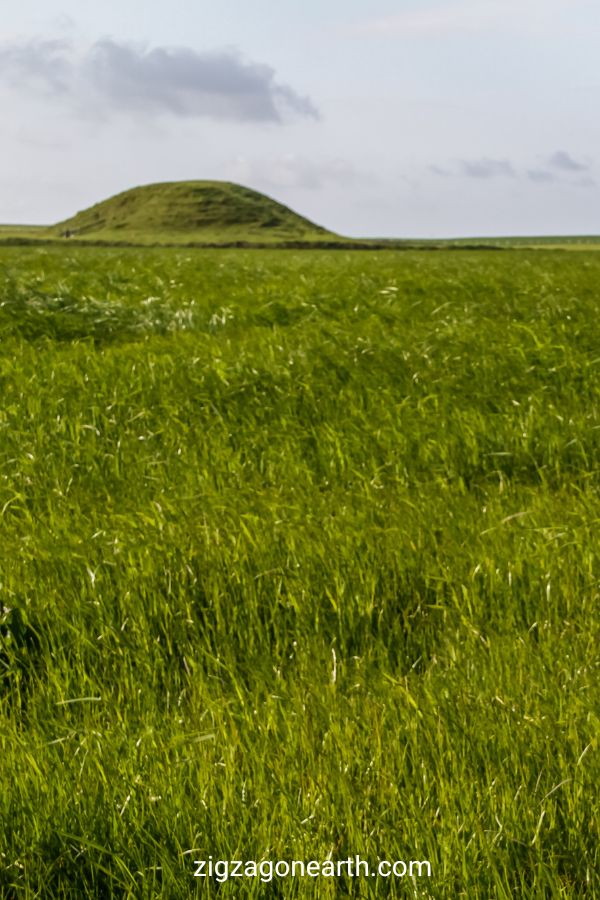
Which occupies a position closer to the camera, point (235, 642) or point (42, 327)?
point (235, 642)

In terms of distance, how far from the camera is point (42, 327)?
1067 cm

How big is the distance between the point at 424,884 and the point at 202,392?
5.68 metres

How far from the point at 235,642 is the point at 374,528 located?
1117 mm

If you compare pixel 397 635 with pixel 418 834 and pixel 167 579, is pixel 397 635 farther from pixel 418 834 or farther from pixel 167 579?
pixel 418 834

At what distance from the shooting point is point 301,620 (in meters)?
3.84

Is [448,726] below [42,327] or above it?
below

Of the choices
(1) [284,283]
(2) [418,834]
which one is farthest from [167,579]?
(1) [284,283]

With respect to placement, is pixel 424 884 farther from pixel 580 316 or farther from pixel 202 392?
pixel 580 316

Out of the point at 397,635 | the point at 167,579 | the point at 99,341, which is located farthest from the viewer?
the point at 99,341

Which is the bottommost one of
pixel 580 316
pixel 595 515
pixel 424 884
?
pixel 424 884

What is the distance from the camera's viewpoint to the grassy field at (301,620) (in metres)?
2.34

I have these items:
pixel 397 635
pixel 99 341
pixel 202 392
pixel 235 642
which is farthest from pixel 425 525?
pixel 99 341

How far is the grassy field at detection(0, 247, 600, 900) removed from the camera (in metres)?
2.34

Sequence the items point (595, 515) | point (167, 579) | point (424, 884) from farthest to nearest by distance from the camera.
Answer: point (595, 515), point (167, 579), point (424, 884)
